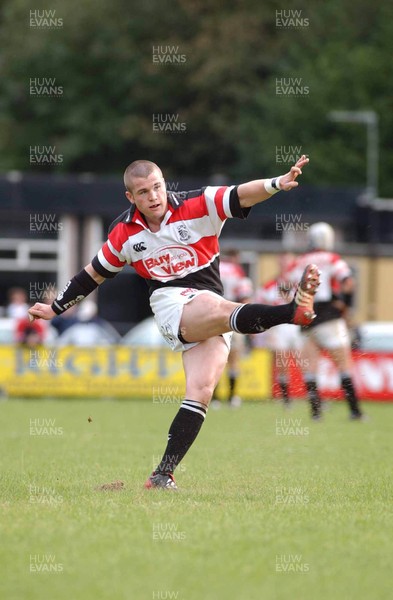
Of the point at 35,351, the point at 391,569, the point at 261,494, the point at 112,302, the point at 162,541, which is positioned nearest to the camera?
the point at 391,569

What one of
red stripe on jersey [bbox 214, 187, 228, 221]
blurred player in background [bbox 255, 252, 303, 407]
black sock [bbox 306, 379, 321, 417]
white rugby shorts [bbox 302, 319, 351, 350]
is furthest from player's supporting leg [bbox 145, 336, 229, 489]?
white rugby shorts [bbox 302, 319, 351, 350]

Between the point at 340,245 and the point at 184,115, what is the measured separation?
17637 mm

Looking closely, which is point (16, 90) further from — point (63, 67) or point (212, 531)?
point (212, 531)

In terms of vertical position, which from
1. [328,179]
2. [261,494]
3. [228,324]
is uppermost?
[328,179]

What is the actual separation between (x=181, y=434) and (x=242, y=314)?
973 mm

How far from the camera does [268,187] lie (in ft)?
27.6

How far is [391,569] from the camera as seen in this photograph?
5969 mm

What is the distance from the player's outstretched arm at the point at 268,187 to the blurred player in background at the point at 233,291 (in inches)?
383

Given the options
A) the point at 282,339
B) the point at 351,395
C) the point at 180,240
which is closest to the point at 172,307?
the point at 180,240

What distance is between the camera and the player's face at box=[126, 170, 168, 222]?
8.62 m

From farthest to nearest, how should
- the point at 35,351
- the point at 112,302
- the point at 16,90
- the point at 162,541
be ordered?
the point at 16,90, the point at 112,302, the point at 35,351, the point at 162,541

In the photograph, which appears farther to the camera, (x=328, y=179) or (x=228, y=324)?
(x=328, y=179)

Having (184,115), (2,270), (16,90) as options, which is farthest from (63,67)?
(2,270)

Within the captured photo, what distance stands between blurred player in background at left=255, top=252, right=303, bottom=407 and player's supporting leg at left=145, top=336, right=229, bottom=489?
651 cm
